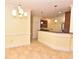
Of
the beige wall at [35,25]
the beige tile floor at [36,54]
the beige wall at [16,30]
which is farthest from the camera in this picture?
the beige wall at [35,25]

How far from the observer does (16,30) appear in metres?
7.38

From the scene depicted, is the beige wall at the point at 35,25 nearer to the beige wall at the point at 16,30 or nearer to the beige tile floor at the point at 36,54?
the beige wall at the point at 16,30

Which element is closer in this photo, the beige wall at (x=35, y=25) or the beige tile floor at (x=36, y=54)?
the beige tile floor at (x=36, y=54)

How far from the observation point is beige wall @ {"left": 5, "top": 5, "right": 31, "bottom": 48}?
6918 mm

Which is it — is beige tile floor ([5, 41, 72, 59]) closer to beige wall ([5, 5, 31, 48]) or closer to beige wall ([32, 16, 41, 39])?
Answer: beige wall ([5, 5, 31, 48])

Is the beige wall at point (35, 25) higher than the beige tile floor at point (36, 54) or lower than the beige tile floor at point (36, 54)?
higher

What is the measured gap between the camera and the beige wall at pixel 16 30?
6918 millimetres

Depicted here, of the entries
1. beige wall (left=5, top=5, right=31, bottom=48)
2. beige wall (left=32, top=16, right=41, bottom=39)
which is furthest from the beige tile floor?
beige wall (left=32, top=16, right=41, bottom=39)

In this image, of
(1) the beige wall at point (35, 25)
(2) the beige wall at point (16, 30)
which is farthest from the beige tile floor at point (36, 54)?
(1) the beige wall at point (35, 25)

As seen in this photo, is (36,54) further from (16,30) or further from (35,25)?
(35,25)

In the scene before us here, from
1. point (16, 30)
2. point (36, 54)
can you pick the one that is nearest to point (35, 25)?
point (16, 30)

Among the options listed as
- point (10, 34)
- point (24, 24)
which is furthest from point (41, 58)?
point (24, 24)
